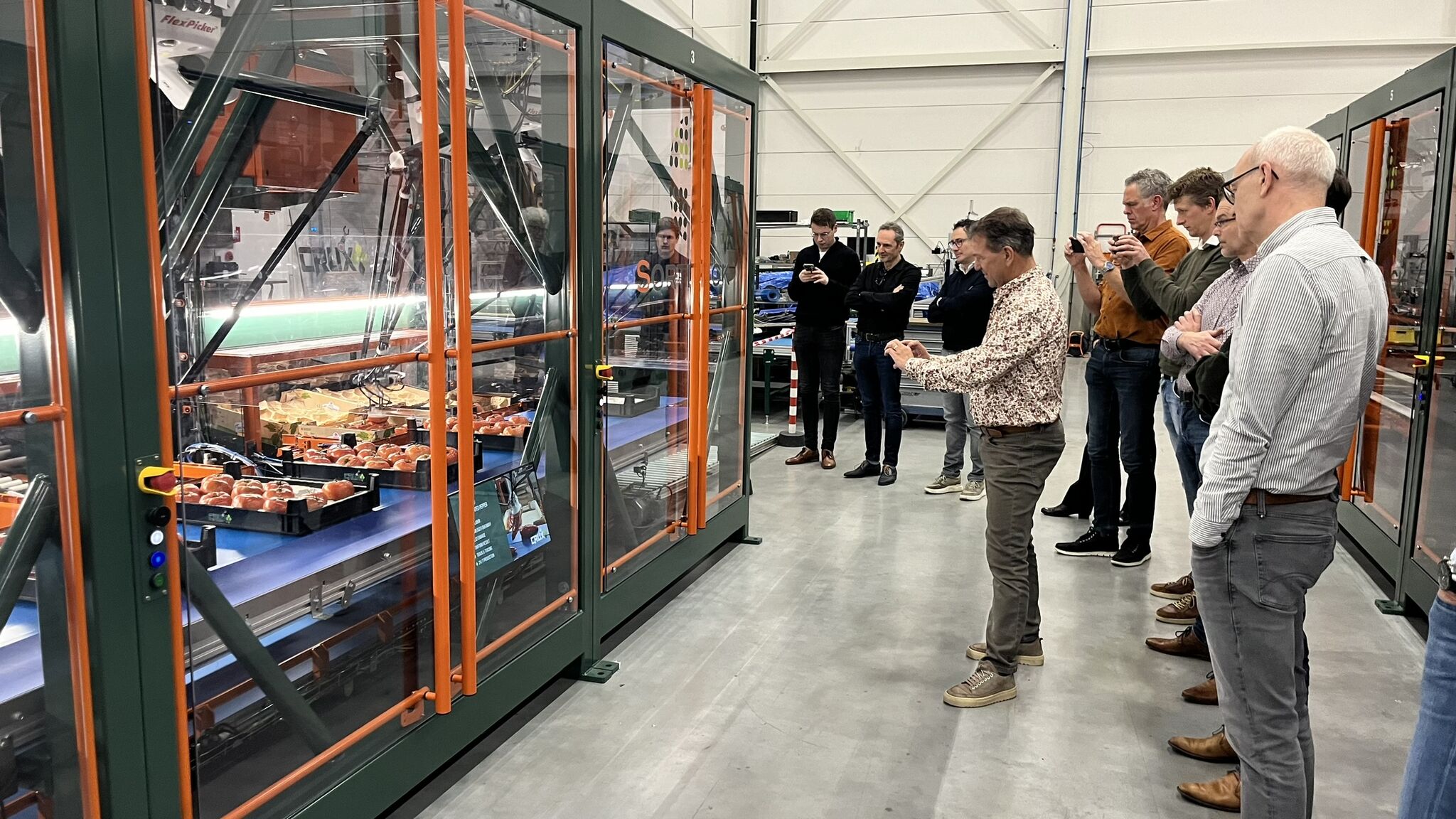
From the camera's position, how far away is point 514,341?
3.15 meters

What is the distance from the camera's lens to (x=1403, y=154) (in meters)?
5.00

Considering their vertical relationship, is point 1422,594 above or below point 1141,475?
below

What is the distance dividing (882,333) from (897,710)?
3601 millimetres

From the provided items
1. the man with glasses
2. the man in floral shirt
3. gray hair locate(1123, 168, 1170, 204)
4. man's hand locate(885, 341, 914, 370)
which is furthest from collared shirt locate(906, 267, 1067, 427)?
gray hair locate(1123, 168, 1170, 204)

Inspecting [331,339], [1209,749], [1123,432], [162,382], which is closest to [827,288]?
[1123,432]

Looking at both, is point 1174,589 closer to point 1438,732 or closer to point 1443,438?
point 1443,438

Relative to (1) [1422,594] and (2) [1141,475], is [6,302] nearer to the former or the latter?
(2) [1141,475]

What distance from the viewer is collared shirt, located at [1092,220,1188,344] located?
4598mm

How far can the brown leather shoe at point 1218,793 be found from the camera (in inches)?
114

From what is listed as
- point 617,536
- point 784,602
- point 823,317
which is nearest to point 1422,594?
point 784,602

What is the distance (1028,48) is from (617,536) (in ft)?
36.6

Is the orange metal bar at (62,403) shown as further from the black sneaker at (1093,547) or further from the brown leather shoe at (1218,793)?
the black sneaker at (1093,547)

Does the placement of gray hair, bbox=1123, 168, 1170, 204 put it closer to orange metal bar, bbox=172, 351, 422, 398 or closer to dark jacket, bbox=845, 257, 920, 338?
dark jacket, bbox=845, 257, 920, 338

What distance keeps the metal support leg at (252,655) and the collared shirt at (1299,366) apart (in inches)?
85.5
